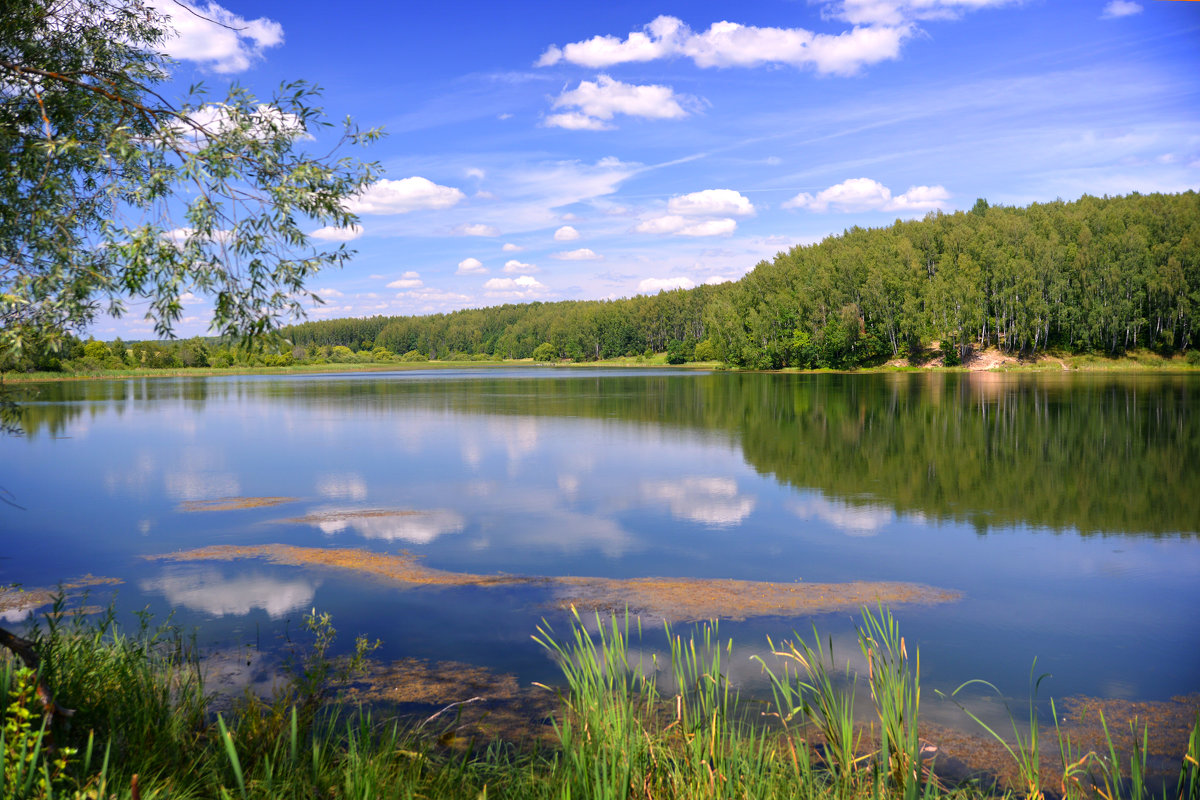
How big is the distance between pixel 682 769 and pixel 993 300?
284ft

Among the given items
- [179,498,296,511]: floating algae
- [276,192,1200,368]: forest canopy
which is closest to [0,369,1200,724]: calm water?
[179,498,296,511]: floating algae

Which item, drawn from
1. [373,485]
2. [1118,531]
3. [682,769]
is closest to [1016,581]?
[1118,531]

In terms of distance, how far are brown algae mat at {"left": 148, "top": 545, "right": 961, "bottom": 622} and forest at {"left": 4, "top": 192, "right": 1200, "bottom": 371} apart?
188ft

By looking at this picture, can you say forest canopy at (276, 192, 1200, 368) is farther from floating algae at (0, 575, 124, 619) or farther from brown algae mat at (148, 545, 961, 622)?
brown algae mat at (148, 545, 961, 622)

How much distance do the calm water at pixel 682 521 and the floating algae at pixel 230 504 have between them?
0.36m

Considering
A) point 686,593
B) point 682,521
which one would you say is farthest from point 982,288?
point 686,593

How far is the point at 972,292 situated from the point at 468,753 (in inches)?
3372

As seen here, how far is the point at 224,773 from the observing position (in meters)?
4.78

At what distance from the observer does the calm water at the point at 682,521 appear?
347 inches

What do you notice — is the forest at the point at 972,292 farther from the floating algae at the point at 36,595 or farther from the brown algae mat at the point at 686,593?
the brown algae mat at the point at 686,593

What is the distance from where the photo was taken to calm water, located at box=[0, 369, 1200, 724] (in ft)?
28.9

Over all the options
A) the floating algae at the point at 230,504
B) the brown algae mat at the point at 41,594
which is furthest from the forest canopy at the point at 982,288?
the brown algae mat at the point at 41,594

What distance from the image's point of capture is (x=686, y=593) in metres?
10.1

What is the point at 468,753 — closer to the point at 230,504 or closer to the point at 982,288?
the point at 230,504
